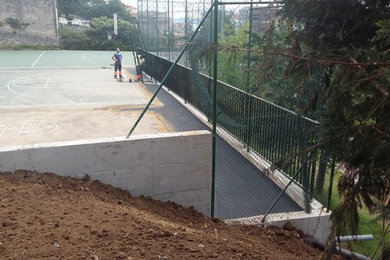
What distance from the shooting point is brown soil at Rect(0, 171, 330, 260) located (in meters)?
3.73

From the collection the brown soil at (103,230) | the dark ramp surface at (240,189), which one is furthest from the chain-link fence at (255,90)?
the brown soil at (103,230)

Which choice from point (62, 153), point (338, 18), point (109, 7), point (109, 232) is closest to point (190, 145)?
point (62, 153)

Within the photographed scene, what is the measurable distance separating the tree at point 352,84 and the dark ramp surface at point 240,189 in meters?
2.99

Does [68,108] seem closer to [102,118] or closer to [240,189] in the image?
[102,118]

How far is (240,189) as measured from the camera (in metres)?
7.37

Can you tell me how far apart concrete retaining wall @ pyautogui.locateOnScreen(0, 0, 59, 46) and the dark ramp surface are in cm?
4185

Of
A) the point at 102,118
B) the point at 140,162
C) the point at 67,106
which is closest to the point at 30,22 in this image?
the point at 67,106

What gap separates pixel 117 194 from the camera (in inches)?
234

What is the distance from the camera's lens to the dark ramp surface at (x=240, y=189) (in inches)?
266

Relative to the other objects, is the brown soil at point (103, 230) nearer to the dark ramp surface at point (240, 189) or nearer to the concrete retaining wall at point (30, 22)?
the dark ramp surface at point (240, 189)

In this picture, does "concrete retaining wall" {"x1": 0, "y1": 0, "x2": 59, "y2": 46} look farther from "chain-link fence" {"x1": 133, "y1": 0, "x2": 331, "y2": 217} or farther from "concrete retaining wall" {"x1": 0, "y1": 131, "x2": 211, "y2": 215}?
"concrete retaining wall" {"x1": 0, "y1": 131, "x2": 211, "y2": 215}

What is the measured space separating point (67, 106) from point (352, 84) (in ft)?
45.0

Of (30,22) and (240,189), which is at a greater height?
(30,22)

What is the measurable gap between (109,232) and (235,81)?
7.27 m
